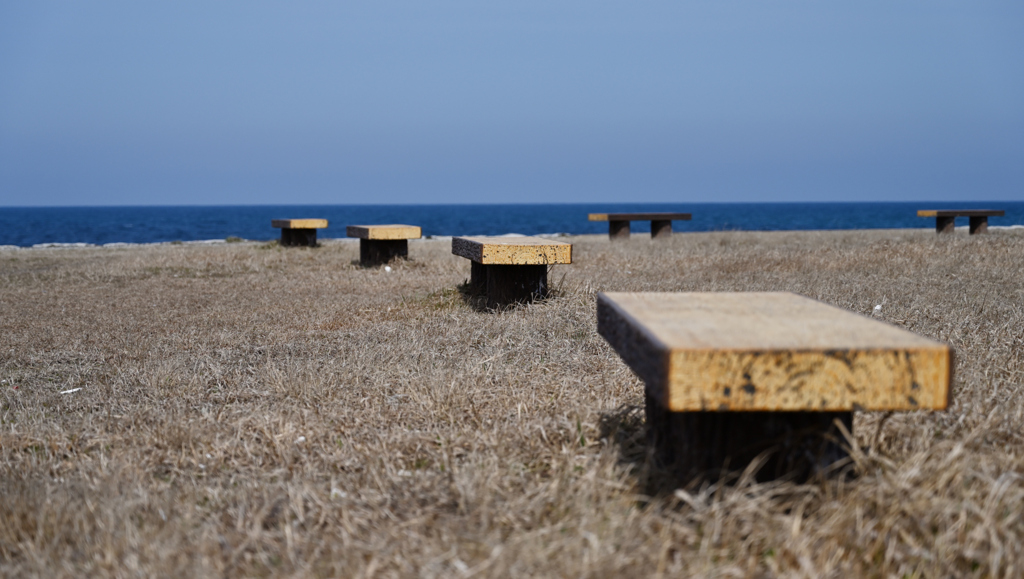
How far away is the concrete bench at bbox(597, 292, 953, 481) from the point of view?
1776 mm

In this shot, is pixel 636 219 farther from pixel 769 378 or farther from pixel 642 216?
pixel 769 378

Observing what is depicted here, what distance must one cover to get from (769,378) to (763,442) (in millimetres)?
322

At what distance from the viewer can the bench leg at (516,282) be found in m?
5.98

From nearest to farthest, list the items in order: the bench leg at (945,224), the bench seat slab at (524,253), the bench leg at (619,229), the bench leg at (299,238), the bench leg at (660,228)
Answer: the bench seat slab at (524,253)
the bench leg at (299,238)
the bench leg at (945,224)
the bench leg at (660,228)
the bench leg at (619,229)

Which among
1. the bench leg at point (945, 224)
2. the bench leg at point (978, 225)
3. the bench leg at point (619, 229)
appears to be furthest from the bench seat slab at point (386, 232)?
the bench leg at point (945, 224)

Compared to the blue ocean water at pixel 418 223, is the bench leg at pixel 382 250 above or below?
below

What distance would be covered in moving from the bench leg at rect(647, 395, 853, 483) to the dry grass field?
7 cm

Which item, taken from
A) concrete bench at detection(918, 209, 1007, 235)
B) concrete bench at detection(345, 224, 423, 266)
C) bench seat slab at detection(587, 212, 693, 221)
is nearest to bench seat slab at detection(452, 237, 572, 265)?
concrete bench at detection(345, 224, 423, 266)

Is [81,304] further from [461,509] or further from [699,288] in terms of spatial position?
[461,509]

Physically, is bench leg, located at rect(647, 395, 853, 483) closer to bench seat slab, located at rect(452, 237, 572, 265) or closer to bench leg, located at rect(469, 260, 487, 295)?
bench seat slab, located at rect(452, 237, 572, 265)

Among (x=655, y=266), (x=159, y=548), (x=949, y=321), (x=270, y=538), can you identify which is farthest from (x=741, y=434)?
(x=655, y=266)

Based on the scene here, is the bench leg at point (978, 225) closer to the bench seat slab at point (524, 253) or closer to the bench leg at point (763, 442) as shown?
the bench seat slab at point (524, 253)

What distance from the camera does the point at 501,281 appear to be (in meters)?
6.00

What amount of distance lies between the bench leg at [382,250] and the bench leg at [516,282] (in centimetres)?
411
